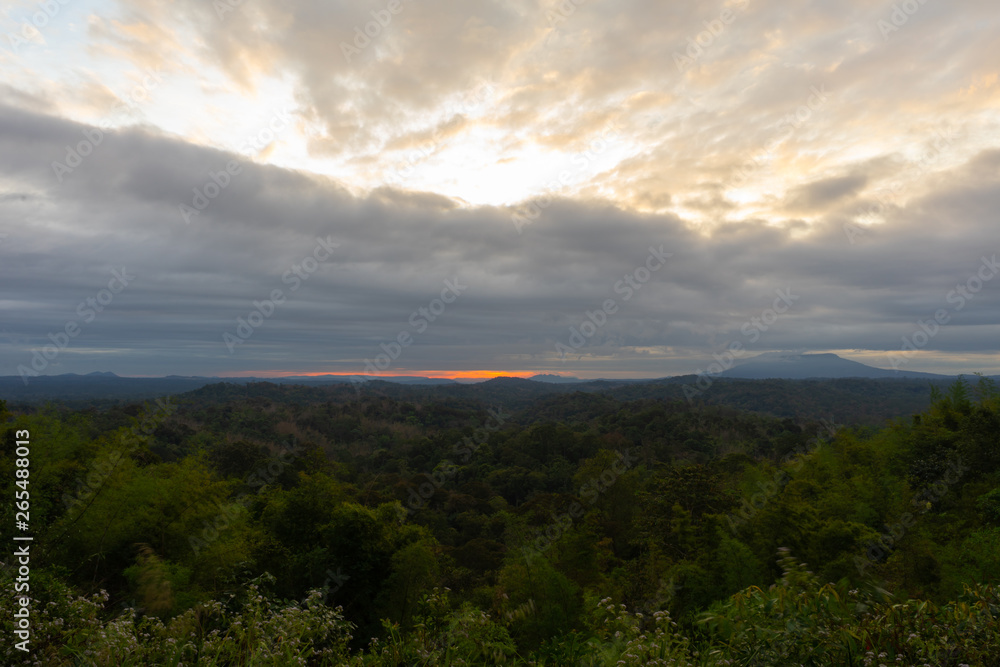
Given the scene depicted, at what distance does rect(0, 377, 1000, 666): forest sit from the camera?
4.12 meters

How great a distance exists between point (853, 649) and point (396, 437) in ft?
A: 253

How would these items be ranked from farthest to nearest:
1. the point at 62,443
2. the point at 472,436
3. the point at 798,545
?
the point at 472,436, the point at 798,545, the point at 62,443

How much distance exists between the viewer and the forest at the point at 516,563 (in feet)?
13.5

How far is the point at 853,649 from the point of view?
334 cm

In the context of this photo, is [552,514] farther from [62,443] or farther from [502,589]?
[62,443]

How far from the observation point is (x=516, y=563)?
14258mm

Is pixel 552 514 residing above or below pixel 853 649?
below

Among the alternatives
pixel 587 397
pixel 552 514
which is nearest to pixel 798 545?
pixel 552 514
